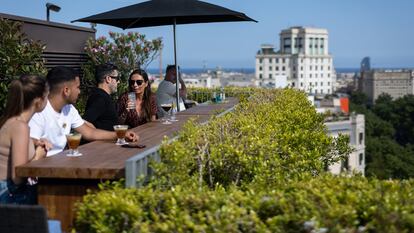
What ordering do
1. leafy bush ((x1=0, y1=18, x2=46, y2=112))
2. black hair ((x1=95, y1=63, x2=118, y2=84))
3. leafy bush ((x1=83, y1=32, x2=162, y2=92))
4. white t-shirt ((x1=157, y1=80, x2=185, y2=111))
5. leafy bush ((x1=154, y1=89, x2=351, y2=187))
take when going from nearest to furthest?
leafy bush ((x1=154, y1=89, x2=351, y2=187)), black hair ((x1=95, y1=63, x2=118, y2=84)), leafy bush ((x1=0, y1=18, x2=46, y2=112)), white t-shirt ((x1=157, y1=80, x2=185, y2=111)), leafy bush ((x1=83, y1=32, x2=162, y2=92))

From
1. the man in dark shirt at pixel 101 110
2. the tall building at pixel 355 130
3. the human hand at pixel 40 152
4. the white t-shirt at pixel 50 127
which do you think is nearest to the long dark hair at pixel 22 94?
the human hand at pixel 40 152

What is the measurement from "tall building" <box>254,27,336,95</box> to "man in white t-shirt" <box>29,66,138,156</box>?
162 m

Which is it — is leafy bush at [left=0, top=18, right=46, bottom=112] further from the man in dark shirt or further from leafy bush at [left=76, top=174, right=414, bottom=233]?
leafy bush at [left=76, top=174, right=414, bottom=233]

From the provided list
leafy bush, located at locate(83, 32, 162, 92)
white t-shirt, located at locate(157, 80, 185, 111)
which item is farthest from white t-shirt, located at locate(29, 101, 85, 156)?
leafy bush, located at locate(83, 32, 162, 92)

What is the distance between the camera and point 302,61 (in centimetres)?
17000

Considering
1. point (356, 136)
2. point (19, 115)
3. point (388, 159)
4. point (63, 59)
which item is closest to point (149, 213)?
point (19, 115)

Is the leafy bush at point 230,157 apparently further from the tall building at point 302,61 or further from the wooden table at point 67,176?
the tall building at point 302,61

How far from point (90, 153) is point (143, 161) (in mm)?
782

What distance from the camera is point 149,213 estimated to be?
2.76m

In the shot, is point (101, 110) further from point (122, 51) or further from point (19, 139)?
point (122, 51)

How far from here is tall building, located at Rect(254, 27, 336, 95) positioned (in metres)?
169

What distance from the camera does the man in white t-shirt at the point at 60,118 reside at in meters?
4.31

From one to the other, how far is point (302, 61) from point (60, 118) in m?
168

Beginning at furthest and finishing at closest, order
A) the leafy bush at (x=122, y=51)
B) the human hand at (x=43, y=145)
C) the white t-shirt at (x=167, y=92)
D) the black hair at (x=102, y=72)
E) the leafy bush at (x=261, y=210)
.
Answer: the leafy bush at (x=122, y=51) → the white t-shirt at (x=167, y=92) → the black hair at (x=102, y=72) → the human hand at (x=43, y=145) → the leafy bush at (x=261, y=210)
